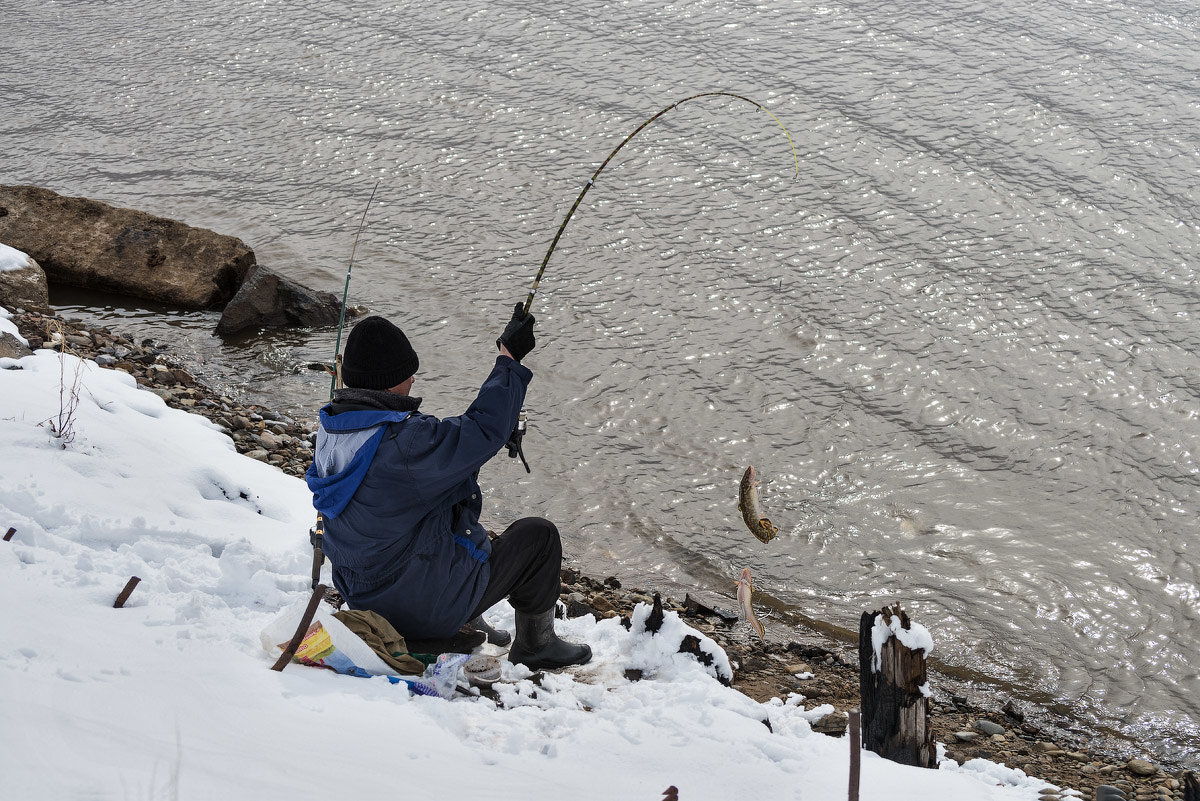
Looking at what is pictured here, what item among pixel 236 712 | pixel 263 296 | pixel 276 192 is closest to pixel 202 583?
pixel 236 712

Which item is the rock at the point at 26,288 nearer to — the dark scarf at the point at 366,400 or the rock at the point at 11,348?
the rock at the point at 11,348

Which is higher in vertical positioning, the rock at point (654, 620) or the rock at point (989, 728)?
the rock at point (654, 620)

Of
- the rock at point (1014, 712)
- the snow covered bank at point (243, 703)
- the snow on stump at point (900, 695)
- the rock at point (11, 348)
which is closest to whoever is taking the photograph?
the snow covered bank at point (243, 703)

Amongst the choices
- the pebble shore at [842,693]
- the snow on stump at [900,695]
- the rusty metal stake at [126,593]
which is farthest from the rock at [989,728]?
the rusty metal stake at [126,593]

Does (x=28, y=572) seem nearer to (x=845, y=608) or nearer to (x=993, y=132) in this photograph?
(x=845, y=608)

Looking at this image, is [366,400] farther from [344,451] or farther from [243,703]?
[243,703]

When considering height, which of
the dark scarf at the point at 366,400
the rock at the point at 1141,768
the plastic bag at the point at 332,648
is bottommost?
the rock at the point at 1141,768

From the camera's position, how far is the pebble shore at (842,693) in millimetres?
4484

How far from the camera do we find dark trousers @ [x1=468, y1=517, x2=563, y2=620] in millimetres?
3965

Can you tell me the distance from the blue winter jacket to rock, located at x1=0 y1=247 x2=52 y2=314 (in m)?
6.07

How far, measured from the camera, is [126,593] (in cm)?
351

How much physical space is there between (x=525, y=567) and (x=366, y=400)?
1.01 metres

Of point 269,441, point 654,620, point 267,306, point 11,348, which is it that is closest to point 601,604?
point 654,620

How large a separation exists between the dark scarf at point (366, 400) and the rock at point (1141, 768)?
3727 millimetres
